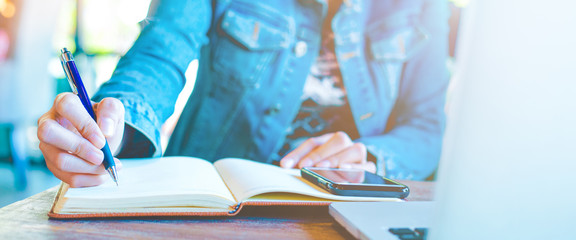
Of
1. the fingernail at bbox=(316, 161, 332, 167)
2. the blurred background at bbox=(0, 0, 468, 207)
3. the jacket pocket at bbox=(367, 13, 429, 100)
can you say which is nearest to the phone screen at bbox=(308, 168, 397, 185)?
the fingernail at bbox=(316, 161, 332, 167)

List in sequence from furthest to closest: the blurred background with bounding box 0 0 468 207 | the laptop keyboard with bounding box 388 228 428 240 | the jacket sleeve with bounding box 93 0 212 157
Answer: the blurred background with bounding box 0 0 468 207 → the jacket sleeve with bounding box 93 0 212 157 → the laptop keyboard with bounding box 388 228 428 240

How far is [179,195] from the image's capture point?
0.42 metres

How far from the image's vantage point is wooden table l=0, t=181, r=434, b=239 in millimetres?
363

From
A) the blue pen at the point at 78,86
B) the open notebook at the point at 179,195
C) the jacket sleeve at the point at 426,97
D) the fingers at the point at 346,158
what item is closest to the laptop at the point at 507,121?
the open notebook at the point at 179,195

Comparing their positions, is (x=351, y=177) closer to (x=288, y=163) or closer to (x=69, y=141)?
(x=288, y=163)

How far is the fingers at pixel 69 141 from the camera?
1.51ft

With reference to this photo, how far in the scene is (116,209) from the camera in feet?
1.35

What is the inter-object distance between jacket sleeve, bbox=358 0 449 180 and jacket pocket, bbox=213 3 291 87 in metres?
0.45

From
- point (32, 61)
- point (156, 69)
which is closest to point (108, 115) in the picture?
point (156, 69)

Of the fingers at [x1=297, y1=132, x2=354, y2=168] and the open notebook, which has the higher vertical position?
the open notebook

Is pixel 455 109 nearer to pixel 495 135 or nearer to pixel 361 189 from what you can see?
pixel 495 135

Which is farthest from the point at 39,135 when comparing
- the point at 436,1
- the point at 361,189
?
the point at 436,1

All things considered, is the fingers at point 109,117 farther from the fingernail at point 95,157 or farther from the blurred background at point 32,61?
the blurred background at point 32,61

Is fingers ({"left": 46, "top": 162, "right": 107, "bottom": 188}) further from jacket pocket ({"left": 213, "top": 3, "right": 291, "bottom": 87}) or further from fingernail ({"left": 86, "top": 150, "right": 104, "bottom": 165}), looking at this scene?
jacket pocket ({"left": 213, "top": 3, "right": 291, "bottom": 87})
